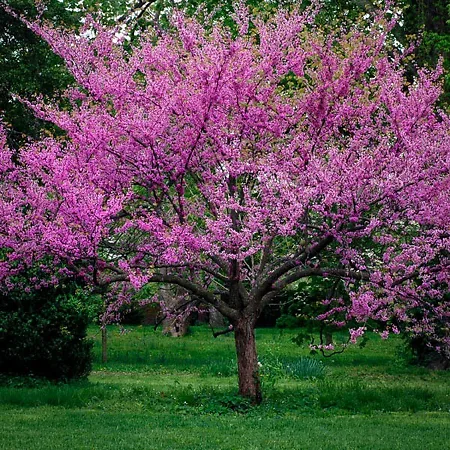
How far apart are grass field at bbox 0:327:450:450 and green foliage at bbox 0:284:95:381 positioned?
0.58 meters

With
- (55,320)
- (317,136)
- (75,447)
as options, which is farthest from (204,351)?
(75,447)

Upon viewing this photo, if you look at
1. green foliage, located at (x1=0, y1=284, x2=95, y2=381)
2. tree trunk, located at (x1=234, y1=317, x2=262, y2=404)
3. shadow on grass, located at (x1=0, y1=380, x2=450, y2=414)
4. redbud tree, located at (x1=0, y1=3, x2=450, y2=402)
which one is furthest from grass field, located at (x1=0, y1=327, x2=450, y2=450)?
redbud tree, located at (x1=0, y1=3, x2=450, y2=402)

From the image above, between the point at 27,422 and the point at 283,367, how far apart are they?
7049 mm

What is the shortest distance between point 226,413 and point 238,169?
339cm

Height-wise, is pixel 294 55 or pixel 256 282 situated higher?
pixel 294 55

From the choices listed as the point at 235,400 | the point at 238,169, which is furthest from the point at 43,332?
the point at 238,169

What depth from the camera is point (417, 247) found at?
9.55 metres

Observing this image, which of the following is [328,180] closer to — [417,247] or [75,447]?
[417,247]

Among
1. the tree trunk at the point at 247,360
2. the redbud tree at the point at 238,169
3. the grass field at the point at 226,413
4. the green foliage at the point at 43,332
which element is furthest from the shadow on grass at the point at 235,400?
the green foliage at the point at 43,332

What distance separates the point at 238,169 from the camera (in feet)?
32.9

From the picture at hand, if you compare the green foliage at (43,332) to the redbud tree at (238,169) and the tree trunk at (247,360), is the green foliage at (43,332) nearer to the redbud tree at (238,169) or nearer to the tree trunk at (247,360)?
the redbud tree at (238,169)

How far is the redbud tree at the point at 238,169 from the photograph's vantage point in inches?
371

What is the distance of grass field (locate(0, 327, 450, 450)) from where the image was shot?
8531 mm

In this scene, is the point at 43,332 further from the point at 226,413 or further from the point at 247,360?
the point at 226,413
